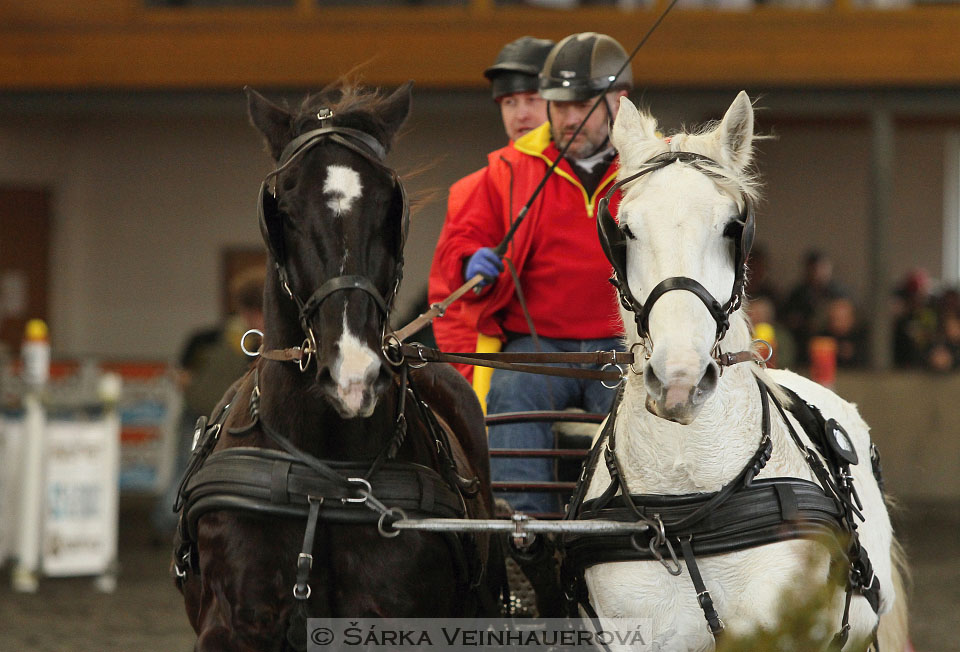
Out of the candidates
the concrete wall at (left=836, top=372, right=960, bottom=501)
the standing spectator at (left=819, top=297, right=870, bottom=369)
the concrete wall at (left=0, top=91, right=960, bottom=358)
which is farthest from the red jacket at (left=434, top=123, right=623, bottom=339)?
the concrete wall at (left=0, top=91, right=960, bottom=358)

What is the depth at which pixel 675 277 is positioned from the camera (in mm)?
2977

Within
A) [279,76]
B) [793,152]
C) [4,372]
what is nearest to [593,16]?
[279,76]

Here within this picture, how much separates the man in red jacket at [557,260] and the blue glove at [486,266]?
139mm

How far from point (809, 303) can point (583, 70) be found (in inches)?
357

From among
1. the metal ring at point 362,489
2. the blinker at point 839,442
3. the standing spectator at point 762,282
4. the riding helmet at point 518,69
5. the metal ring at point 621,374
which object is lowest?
the metal ring at point 362,489

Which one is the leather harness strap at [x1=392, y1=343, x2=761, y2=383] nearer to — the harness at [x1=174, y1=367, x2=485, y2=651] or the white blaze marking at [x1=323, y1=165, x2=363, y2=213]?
the harness at [x1=174, y1=367, x2=485, y2=651]

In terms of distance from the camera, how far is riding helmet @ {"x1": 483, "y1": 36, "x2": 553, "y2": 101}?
559 cm

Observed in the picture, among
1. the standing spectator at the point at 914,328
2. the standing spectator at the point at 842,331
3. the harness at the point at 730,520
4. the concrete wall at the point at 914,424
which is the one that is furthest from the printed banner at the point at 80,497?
the standing spectator at the point at 914,328

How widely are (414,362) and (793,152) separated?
14.2 m

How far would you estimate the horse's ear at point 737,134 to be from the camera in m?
3.31

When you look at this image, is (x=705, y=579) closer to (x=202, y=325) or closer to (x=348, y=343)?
(x=348, y=343)

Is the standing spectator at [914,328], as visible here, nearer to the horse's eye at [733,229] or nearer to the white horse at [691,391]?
the white horse at [691,391]

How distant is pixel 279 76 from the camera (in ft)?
41.1

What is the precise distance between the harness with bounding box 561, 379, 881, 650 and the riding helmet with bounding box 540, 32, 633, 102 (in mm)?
1458
